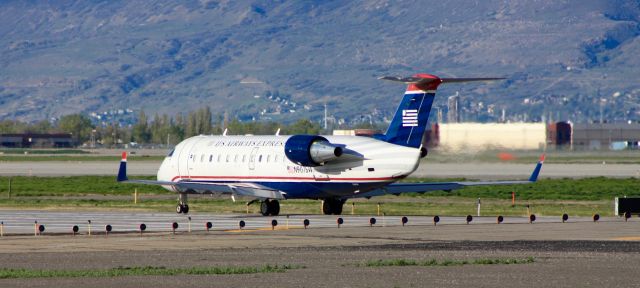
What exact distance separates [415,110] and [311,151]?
4615 mm

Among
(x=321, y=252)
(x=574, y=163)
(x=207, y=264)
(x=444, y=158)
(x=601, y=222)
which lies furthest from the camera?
(x=574, y=163)

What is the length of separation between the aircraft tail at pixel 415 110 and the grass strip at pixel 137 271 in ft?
76.8

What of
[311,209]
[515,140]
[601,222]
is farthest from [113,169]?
[601,222]

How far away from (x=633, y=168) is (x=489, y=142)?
180 feet

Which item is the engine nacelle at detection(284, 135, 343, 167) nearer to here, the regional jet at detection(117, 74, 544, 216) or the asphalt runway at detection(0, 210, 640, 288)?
the regional jet at detection(117, 74, 544, 216)

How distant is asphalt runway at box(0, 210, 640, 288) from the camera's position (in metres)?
34.8

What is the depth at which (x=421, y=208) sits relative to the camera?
2803 inches

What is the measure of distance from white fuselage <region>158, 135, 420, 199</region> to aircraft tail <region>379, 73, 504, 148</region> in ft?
2.11

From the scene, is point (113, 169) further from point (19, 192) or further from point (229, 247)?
point (229, 247)

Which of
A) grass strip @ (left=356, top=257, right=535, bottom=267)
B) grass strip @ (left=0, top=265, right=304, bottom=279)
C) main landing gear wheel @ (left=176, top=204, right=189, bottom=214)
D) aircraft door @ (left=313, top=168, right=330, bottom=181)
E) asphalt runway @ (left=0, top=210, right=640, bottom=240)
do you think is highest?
aircraft door @ (left=313, top=168, right=330, bottom=181)

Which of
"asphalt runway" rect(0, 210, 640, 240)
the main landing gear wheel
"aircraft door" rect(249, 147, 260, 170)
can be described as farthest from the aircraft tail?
the main landing gear wheel

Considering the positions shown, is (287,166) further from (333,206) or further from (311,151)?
(333,206)

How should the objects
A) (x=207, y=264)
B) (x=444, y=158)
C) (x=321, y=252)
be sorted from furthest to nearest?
(x=444, y=158) < (x=321, y=252) < (x=207, y=264)

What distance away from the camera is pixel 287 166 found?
62969mm
